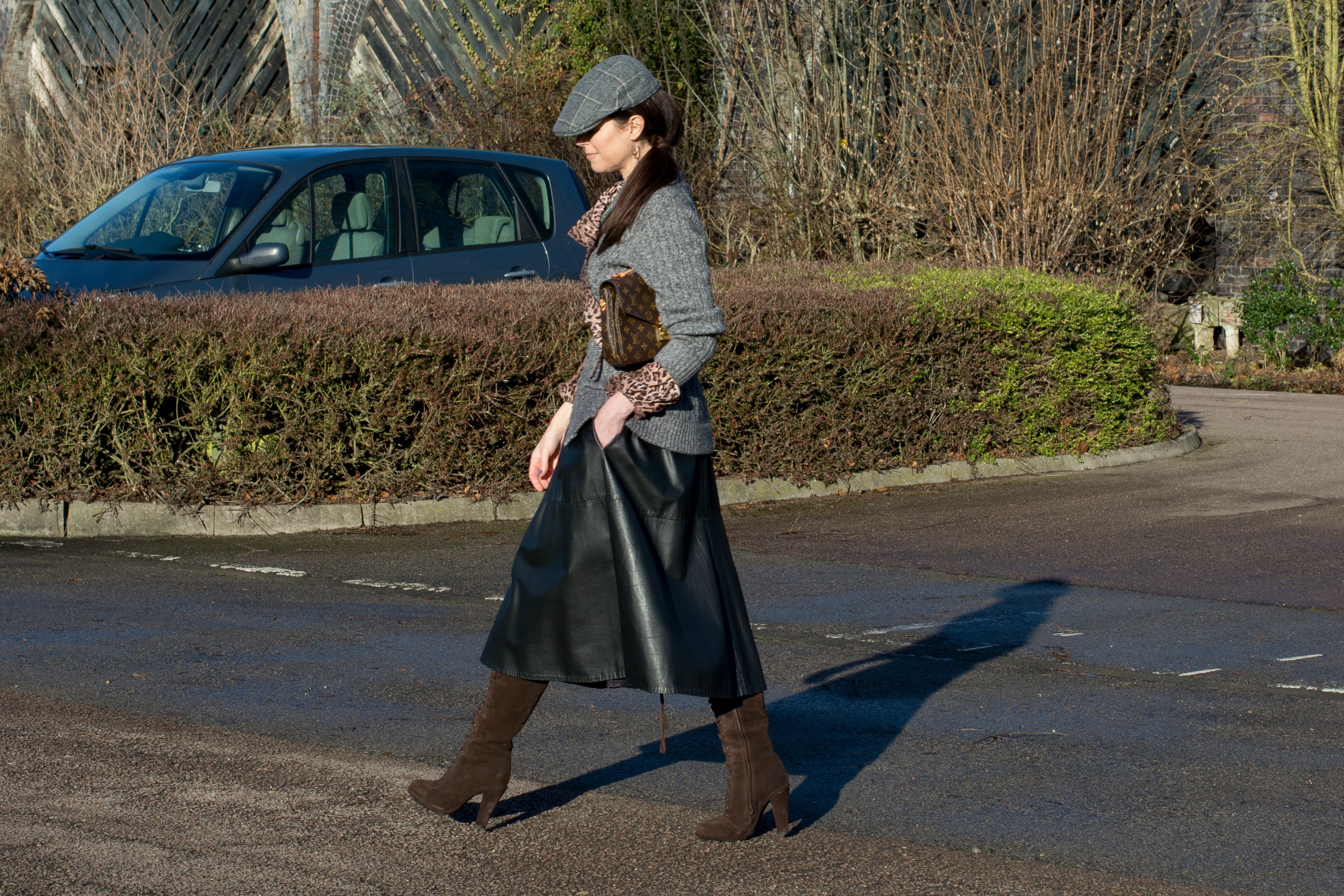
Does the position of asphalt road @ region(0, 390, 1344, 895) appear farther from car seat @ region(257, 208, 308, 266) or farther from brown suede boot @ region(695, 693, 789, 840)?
car seat @ region(257, 208, 308, 266)

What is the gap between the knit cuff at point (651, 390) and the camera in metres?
3.58

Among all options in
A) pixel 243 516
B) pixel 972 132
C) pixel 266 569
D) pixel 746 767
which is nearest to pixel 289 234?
pixel 243 516

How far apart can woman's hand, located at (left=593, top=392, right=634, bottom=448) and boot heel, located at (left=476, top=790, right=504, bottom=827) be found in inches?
35.8

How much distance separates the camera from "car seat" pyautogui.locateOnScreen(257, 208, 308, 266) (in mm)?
9945

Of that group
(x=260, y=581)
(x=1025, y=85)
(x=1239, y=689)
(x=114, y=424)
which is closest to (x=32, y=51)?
(x=1025, y=85)

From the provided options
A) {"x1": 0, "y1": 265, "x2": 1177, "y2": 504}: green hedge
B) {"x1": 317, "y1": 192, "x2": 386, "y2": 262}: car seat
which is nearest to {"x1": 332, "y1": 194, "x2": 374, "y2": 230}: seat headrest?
{"x1": 317, "y1": 192, "x2": 386, "y2": 262}: car seat

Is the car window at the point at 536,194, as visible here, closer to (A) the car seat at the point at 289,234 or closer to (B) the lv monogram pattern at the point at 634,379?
(A) the car seat at the point at 289,234

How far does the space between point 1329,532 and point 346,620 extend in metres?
5.58

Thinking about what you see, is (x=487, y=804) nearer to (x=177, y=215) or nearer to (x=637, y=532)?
(x=637, y=532)

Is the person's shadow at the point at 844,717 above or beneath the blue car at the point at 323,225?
beneath

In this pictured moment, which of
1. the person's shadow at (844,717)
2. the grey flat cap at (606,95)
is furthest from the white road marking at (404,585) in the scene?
the grey flat cap at (606,95)

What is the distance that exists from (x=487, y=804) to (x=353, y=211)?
285 inches

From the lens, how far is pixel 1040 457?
36.2 ft

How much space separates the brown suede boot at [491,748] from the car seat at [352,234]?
6.91 meters
